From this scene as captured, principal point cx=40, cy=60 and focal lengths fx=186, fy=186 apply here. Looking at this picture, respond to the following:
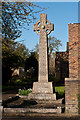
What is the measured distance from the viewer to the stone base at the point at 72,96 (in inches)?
340

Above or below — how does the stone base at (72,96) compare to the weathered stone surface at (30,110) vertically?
above

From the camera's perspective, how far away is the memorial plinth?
12.7m

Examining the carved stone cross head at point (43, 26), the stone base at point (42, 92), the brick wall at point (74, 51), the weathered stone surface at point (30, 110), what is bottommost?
the weathered stone surface at point (30, 110)

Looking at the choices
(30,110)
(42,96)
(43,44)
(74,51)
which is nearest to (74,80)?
(74,51)

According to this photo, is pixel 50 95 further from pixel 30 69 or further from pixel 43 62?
pixel 30 69

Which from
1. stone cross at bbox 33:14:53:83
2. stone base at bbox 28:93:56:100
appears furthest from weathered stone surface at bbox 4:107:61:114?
stone cross at bbox 33:14:53:83

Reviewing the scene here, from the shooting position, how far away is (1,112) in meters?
9.00

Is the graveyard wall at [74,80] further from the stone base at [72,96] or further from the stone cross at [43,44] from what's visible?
the stone cross at [43,44]

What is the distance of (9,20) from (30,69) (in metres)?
28.1

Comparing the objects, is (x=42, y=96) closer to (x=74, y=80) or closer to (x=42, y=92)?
(x=42, y=92)

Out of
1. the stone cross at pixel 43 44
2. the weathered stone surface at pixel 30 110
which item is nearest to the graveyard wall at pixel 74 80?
the weathered stone surface at pixel 30 110

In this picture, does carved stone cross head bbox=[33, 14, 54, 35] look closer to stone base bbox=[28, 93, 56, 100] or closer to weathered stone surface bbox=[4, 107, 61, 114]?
stone base bbox=[28, 93, 56, 100]

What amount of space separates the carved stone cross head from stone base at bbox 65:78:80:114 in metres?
6.06

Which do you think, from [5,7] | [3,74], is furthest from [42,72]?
[3,74]
